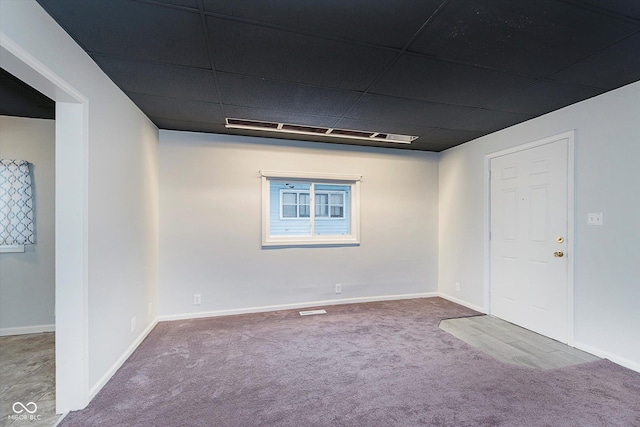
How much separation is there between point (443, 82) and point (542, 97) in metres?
1.10

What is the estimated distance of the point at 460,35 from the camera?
1753mm

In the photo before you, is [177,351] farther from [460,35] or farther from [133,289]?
[460,35]

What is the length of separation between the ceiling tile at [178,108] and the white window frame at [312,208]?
101cm

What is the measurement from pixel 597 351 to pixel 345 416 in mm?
2537

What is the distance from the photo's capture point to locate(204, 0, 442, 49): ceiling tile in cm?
150

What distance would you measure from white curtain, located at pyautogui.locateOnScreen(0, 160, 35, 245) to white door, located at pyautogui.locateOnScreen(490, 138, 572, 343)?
558cm

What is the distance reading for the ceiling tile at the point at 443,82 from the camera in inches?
83.1

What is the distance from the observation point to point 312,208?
4.17 m

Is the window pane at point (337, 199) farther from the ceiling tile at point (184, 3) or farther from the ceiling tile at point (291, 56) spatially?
the ceiling tile at point (184, 3)

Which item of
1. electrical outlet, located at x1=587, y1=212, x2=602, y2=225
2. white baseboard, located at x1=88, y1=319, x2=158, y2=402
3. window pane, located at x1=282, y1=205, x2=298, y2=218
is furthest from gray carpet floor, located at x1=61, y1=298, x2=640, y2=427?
window pane, located at x1=282, y1=205, x2=298, y2=218

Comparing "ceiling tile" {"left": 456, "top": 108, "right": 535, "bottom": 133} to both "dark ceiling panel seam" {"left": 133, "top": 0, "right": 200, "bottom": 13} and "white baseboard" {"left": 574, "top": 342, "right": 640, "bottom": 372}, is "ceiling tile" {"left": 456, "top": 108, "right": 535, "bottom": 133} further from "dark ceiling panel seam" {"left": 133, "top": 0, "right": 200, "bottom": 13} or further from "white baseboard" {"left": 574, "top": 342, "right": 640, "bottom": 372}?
"dark ceiling panel seam" {"left": 133, "top": 0, "right": 200, "bottom": 13}

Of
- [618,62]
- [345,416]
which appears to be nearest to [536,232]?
[618,62]
